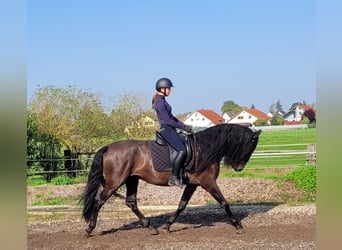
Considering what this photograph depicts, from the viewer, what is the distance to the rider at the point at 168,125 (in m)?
7.22

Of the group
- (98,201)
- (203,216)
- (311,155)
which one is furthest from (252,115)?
(98,201)

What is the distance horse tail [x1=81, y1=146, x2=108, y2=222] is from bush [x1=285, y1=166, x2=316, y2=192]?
271 inches

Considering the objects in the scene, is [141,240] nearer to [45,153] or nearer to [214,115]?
[45,153]

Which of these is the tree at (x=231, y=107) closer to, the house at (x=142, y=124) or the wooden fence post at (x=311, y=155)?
the house at (x=142, y=124)

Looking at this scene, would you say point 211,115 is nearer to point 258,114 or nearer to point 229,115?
point 229,115

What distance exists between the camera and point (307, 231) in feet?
23.6

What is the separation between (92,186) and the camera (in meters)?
7.34

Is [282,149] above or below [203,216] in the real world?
above

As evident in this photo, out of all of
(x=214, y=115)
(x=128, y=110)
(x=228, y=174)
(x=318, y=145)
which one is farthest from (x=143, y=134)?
(x=318, y=145)

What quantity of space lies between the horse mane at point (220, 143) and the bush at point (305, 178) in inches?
208

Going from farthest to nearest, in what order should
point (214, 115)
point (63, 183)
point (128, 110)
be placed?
point (214, 115), point (128, 110), point (63, 183)

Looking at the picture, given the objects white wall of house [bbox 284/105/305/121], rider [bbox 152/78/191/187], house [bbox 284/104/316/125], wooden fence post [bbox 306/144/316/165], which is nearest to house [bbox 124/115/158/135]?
house [bbox 284/104/316/125]

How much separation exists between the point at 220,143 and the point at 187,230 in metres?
1.66

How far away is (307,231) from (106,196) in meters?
3.38
